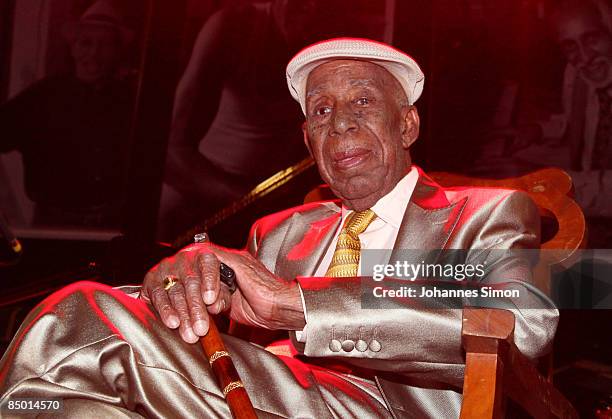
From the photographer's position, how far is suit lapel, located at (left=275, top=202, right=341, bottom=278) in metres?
2.39

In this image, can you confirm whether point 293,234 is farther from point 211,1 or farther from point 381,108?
point 211,1

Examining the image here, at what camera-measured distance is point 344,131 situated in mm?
2332

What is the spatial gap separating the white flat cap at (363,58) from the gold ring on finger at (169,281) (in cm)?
89

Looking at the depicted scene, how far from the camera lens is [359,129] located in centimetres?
233

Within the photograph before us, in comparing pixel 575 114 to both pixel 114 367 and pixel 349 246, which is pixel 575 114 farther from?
pixel 114 367

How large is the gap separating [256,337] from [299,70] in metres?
0.86

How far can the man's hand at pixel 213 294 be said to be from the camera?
1.70 meters

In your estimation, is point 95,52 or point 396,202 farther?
point 95,52

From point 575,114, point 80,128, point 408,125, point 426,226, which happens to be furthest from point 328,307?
point 80,128

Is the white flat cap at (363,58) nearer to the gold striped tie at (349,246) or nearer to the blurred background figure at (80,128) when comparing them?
the gold striped tie at (349,246)

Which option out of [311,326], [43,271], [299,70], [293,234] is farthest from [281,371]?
[43,271]

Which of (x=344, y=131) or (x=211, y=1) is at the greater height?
(x=211, y=1)

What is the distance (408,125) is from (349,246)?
450 millimetres

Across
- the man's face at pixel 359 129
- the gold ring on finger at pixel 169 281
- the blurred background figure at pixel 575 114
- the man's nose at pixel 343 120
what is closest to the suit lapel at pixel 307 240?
the man's face at pixel 359 129
